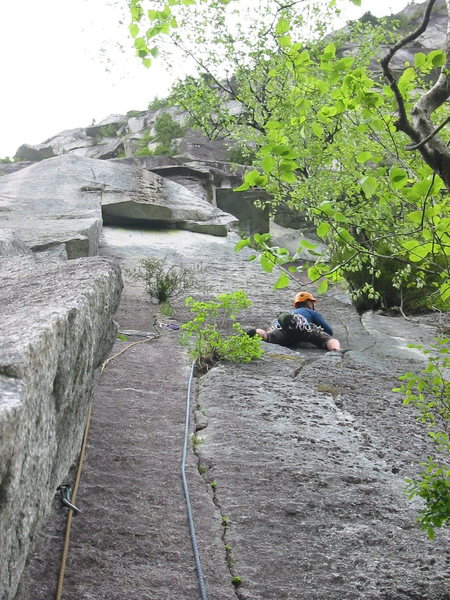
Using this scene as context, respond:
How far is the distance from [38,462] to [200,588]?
1.34 m

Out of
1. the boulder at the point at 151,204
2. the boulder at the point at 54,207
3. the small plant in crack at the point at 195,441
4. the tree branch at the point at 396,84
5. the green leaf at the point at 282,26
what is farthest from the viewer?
the boulder at the point at 151,204

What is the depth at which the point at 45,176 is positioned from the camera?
1580 cm

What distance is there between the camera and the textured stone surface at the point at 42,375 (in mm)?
2010

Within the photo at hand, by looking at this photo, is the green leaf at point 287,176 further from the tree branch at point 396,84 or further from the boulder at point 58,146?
the boulder at point 58,146

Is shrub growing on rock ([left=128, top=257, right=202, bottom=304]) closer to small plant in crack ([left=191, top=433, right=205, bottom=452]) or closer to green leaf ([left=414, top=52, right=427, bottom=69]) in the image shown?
small plant in crack ([left=191, top=433, right=205, bottom=452])

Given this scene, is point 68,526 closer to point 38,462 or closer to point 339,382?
point 38,462

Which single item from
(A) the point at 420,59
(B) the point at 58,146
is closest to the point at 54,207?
(A) the point at 420,59

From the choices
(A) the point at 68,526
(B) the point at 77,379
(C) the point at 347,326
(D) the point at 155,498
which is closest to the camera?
(B) the point at 77,379

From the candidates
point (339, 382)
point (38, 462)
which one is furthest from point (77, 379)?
point (339, 382)

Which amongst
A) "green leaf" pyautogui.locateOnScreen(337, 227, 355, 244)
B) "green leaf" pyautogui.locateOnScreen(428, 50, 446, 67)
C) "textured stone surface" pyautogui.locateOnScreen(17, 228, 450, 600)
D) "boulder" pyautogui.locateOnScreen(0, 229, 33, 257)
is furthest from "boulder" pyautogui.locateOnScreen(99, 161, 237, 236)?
"green leaf" pyautogui.locateOnScreen(428, 50, 446, 67)

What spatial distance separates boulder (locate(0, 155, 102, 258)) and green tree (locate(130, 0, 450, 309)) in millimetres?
3452

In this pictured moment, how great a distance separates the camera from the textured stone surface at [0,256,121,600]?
201cm

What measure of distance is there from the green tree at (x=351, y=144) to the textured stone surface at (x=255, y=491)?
1.39m

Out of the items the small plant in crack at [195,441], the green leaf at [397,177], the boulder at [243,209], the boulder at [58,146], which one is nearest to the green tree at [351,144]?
the green leaf at [397,177]
